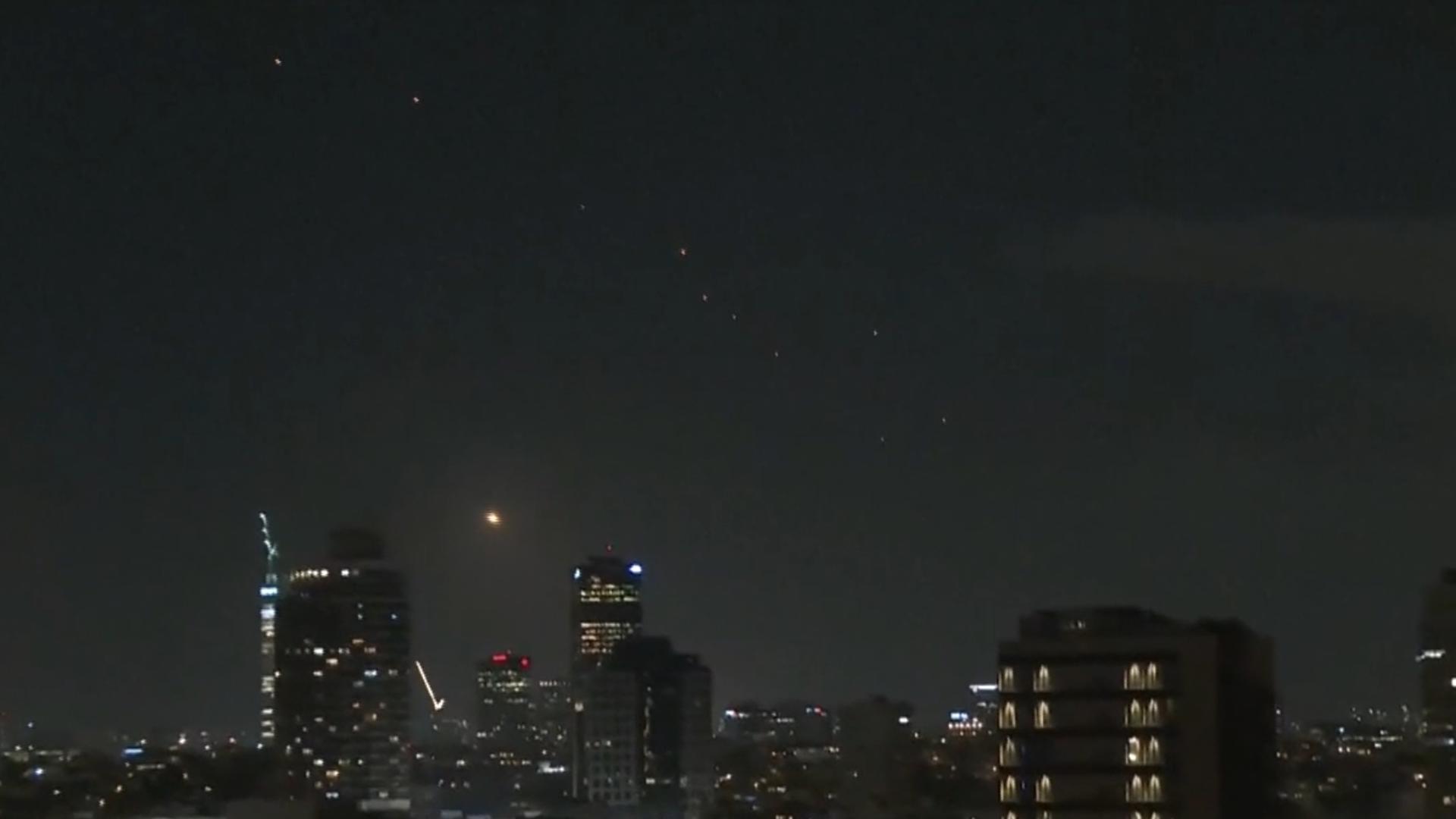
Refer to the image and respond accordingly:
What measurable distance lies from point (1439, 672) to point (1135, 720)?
2.06 m

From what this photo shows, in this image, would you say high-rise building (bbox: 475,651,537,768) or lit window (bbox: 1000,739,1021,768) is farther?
high-rise building (bbox: 475,651,537,768)

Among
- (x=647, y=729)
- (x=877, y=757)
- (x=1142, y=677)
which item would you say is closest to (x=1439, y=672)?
(x=1142, y=677)

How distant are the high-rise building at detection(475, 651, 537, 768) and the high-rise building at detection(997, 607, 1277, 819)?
1542cm

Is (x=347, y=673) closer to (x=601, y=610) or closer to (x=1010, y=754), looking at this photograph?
(x=601, y=610)

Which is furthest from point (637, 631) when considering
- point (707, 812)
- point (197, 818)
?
point (197, 818)

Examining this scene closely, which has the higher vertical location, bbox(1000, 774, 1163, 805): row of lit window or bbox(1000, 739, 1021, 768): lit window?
bbox(1000, 739, 1021, 768): lit window

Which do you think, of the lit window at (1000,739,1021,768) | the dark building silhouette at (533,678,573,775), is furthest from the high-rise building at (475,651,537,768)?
the lit window at (1000,739,1021,768)

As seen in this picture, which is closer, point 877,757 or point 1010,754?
point 1010,754

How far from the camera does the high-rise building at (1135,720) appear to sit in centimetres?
1190

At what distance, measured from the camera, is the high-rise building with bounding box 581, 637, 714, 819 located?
24.5m

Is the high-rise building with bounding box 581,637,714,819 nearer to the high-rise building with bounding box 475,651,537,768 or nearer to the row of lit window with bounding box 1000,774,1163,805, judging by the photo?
the high-rise building with bounding box 475,651,537,768

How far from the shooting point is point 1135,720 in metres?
12.2

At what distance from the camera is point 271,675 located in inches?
1074

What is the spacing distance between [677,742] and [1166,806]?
14.7m
